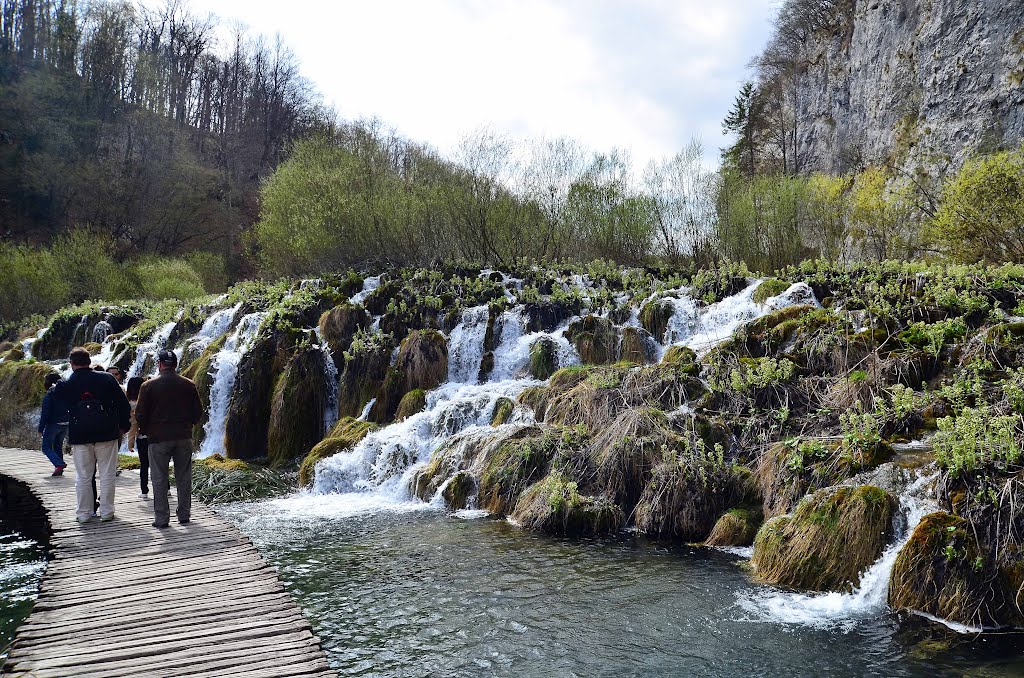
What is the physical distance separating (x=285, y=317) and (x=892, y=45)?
23.5 metres

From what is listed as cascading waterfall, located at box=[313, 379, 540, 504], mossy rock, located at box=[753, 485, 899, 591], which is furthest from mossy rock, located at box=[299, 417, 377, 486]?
mossy rock, located at box=[753, 485, 899, 591]

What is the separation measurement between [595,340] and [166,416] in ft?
32.4

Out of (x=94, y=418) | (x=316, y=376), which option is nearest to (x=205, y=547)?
(x=94, y=418)

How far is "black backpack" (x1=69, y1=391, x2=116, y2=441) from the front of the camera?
7.35 metres

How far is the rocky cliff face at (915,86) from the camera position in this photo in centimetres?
2000

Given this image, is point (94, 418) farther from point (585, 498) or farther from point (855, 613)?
point (855, 613)

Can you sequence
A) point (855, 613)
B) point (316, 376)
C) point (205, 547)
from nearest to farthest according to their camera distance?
point (855, 613)
point (205, 547)
point (316, 376)

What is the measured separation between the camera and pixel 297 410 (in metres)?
15.6

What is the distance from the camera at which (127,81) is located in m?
45.8

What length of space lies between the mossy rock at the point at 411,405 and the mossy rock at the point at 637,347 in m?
4.42

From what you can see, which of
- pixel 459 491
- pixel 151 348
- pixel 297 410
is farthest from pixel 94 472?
pixel 151 348

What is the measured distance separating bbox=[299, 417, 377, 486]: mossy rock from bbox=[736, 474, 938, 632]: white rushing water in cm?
843


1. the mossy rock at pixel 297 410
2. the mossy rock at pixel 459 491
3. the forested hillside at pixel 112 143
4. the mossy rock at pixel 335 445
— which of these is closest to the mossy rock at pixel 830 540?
the mossy rock at pixel 459 491

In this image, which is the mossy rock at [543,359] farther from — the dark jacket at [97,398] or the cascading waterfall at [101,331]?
the cascading waterfall at [101,331]
